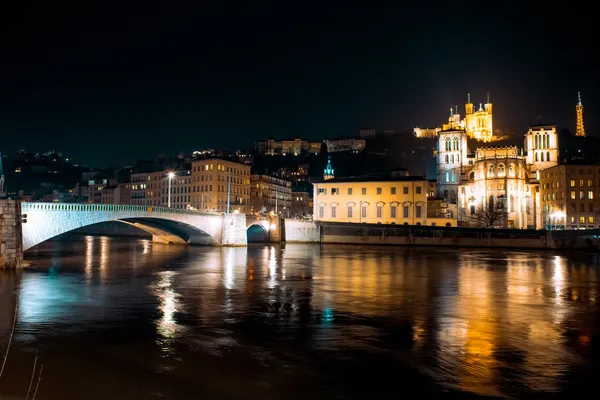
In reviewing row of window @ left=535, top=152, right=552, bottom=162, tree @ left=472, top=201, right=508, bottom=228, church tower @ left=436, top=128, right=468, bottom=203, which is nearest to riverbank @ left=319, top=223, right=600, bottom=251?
tree @ left=472, top=201, right=508, bottom=228

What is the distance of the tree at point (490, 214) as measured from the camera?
95.2m

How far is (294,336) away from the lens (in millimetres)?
17469

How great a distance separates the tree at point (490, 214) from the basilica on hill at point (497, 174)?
2.34ft

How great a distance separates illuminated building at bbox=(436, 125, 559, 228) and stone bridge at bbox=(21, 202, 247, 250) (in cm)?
5596

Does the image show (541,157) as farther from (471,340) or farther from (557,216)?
(471,340)

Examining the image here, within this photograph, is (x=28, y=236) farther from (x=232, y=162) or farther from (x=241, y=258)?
(x=232, y=162)

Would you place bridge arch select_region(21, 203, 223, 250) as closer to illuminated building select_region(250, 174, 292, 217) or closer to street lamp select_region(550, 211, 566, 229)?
illuminated building select_region(250, 174, 292, 217)

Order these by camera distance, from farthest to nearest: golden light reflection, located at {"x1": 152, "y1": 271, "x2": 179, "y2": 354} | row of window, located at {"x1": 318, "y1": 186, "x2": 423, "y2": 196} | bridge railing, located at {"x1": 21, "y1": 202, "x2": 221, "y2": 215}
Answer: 1. row of window, located at {"x1": 318, "y1": 186, "x2": 423, "y2": 196}
2. bridge railing, located at {"x1": 21, "y1": 202, "x2": 221, "y2": 215}
3. golden light reflection, located at {"x1": 152, "y1": 271, "x2": 179, "y2": 354}

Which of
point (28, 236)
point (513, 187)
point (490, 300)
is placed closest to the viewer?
point (490, 300)

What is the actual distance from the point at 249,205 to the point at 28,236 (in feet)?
273

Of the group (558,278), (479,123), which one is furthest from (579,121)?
(558,278)

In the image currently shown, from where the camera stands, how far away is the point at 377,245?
7775 centimetres

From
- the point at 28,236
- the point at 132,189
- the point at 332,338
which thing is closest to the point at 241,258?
the point at 28,236

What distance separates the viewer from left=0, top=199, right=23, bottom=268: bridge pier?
112 ft
